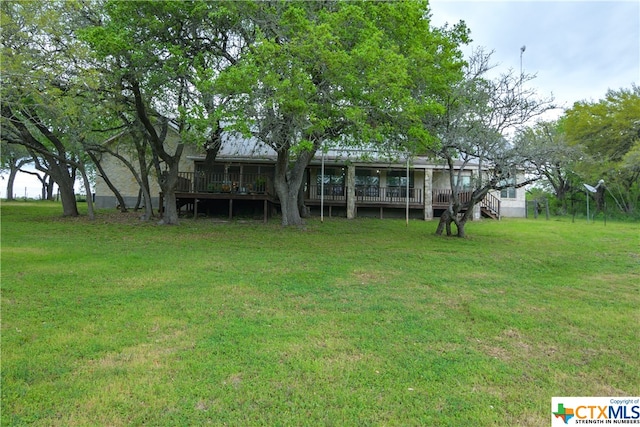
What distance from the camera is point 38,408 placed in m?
2.85

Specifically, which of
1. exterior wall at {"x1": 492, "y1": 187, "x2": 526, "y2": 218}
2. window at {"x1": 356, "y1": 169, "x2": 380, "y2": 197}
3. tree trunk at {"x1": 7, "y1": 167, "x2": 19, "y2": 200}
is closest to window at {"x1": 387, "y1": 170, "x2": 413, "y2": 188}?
window at {"x1": 356, "y1": 169, "x2": 380, "y2": 197}

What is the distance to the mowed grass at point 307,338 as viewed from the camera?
293cm

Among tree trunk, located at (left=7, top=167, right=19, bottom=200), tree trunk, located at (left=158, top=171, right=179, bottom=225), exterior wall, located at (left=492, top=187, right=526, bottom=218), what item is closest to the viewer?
tree trunk, located at (left=158, top=171, right=179, bottom=225)

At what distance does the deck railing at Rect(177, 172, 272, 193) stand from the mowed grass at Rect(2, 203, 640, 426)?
307 inches

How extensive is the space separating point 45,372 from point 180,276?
3.77 metres

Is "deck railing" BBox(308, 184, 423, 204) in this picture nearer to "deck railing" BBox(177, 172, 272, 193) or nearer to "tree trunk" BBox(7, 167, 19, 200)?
"deck railing" BBox(177, 172, 272, 193)

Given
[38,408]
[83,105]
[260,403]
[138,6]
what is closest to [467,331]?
[260,403]

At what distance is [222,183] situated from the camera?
17.3 m

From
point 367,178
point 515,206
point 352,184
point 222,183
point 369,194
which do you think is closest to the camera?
point 222,183

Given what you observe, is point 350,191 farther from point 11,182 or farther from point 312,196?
point 11,182

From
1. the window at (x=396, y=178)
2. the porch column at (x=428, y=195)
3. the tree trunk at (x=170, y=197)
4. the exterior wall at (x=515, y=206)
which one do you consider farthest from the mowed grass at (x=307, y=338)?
the exterior wall at (x=515, y=206)

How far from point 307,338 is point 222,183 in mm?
13935

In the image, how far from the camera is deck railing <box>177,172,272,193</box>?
1688cm

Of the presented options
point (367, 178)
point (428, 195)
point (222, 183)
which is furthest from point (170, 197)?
point (428, 195)
